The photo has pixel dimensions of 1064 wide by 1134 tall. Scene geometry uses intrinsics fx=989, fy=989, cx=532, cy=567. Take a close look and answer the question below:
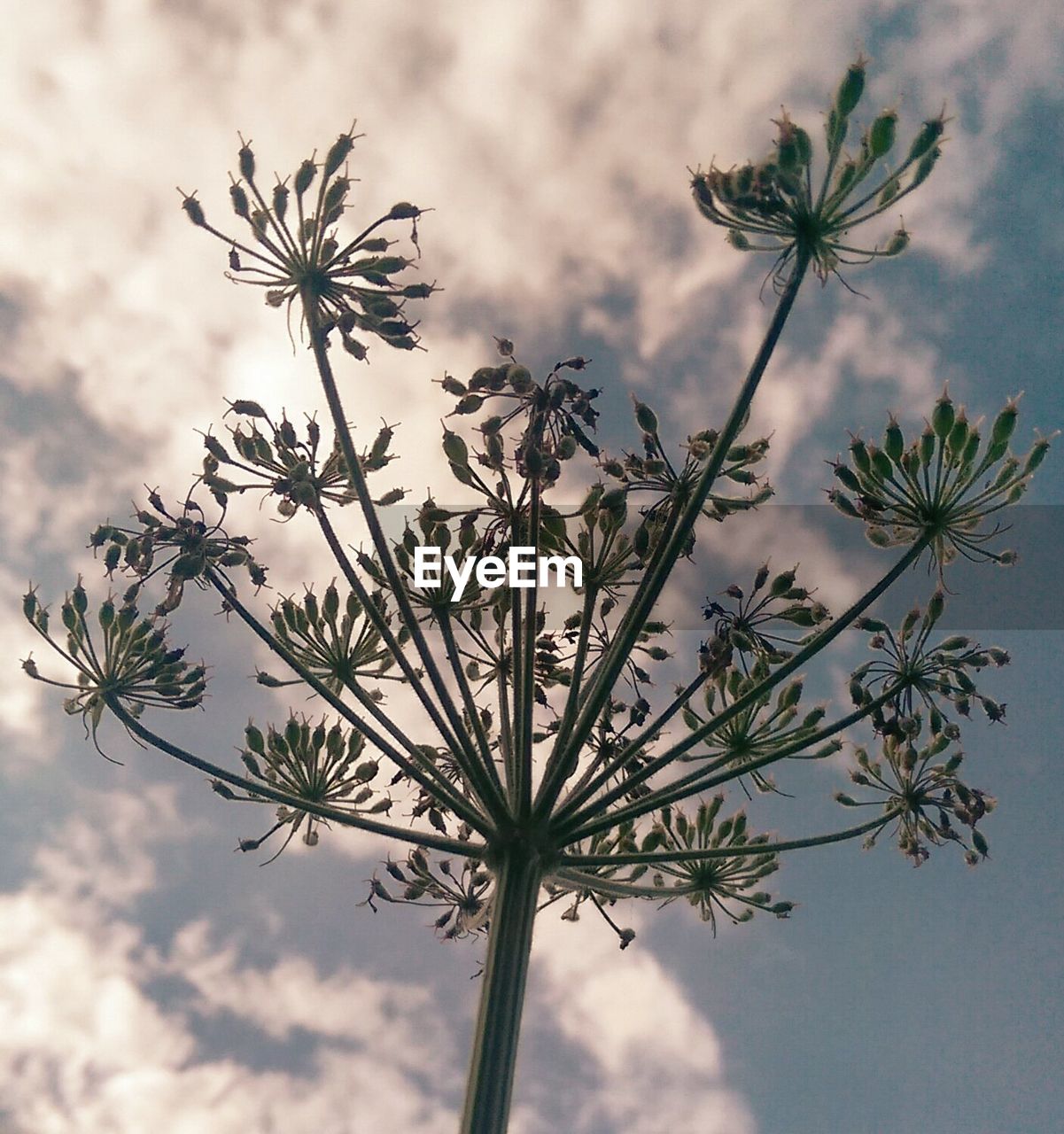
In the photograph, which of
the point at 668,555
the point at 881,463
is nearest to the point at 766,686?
the point at 668,555

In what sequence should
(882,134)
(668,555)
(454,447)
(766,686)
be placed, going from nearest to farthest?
(882,134) < (668,555) < (766,686) < (454,447)

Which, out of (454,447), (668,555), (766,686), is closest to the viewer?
(668,555)

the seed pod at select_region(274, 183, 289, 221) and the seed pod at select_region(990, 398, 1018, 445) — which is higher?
the seed pod at select_region(274, 183, 289, 221)

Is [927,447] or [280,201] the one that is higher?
[280,201]

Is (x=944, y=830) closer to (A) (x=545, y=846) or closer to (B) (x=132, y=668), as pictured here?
(A) (x=545, y=846)

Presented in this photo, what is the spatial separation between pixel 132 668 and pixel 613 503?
4.71 meters

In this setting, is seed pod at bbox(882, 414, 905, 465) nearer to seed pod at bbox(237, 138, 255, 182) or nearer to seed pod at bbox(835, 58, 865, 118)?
seed pod at bbox(835, 58, 865, 118)

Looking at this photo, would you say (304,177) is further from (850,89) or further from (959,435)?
(959,435)

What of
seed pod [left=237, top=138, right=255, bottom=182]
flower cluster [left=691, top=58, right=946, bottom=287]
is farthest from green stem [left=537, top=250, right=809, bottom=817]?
seed pod [left=237, top=138, right=255, bottom=182]

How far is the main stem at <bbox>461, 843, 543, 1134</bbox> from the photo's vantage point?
6566 millimetres

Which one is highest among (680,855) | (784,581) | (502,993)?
(784,581)

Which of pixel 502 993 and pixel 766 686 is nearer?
pixel 502 993

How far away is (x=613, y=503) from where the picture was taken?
837cm

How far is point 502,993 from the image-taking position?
7.00m
